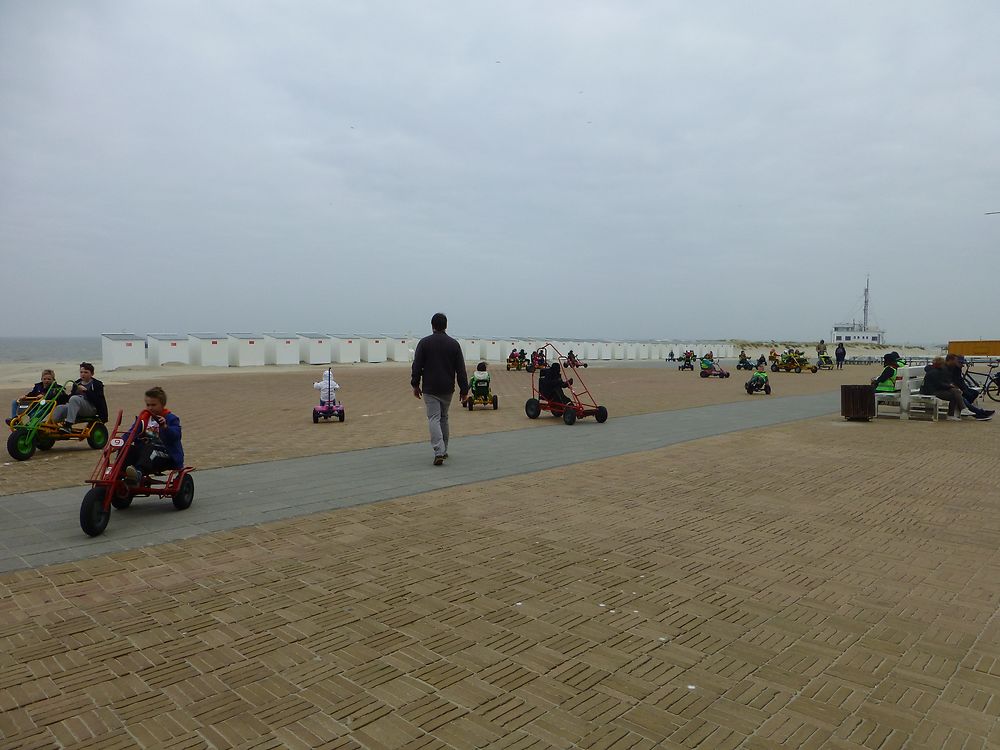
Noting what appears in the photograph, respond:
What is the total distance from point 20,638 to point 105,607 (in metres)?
0.49

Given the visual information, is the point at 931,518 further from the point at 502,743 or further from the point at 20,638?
the point at 20,638

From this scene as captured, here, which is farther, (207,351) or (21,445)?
(207,351)

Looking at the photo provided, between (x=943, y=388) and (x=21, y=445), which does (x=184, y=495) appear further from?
(x=943, y=388)

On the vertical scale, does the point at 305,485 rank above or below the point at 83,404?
below

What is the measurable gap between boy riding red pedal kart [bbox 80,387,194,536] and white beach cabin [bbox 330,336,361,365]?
37130 mm

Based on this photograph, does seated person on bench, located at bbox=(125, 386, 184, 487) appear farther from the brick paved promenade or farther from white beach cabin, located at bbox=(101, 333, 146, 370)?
white beach cabin, located at bbox=(101, 333, 146, 370)

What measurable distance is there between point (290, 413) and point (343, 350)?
2867 centimetres

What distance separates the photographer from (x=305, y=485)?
7582mm

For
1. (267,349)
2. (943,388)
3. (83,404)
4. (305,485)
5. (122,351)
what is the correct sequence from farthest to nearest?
1. (267,349)
2. (122,351)
3. (943,388)
4. (83,404)
5. (305,485)

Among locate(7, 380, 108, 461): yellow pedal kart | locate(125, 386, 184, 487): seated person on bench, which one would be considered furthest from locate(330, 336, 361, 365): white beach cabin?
locate(125, 386, 184, 487): seated person on bench

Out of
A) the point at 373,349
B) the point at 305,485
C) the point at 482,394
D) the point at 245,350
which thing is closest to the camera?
the point at 305,485

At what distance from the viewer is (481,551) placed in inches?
208

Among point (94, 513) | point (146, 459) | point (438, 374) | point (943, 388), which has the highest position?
point (438, 374)

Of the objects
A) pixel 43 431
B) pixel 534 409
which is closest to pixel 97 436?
pixel 43 431
